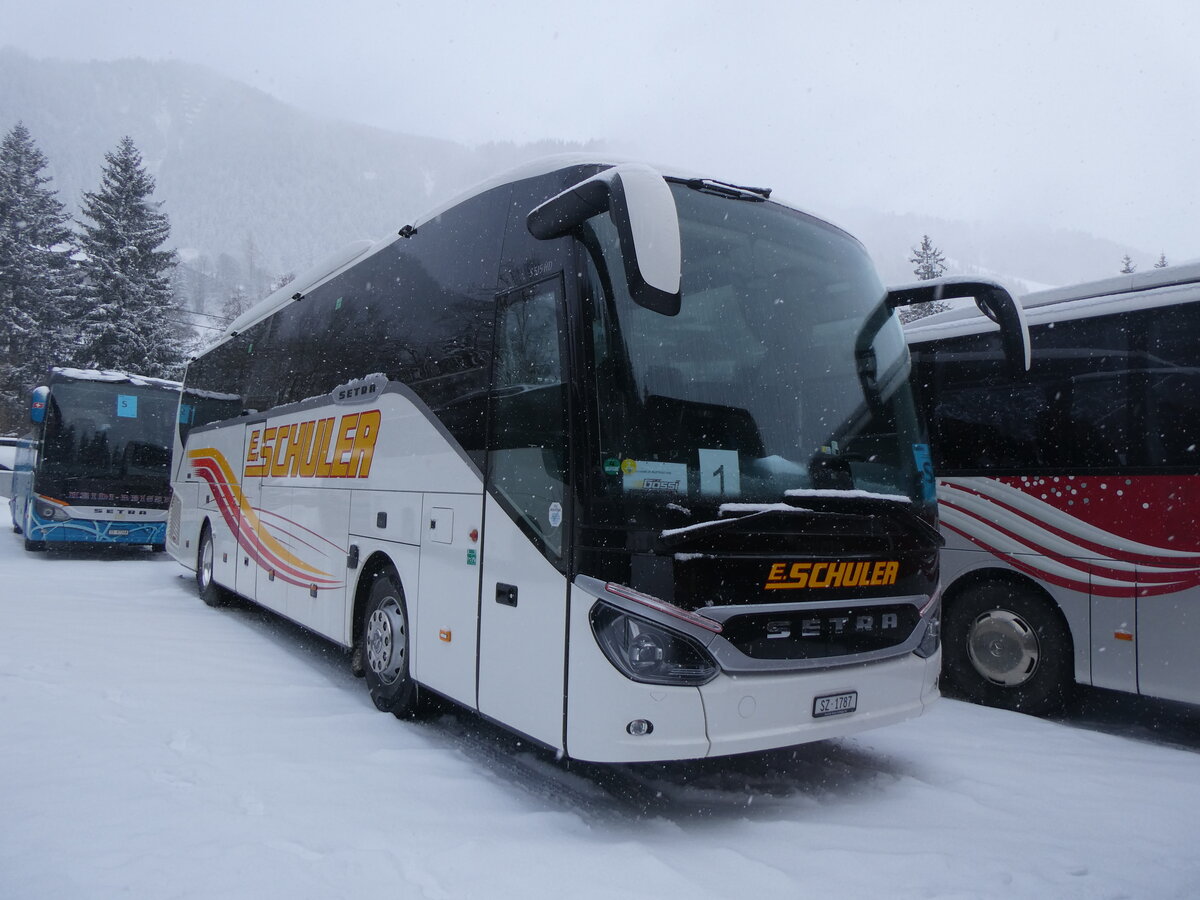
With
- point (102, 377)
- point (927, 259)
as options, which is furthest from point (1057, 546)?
point (927, 259)

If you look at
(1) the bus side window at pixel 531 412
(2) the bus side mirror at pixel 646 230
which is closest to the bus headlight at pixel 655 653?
(1) the bus side window at pixel 531 412

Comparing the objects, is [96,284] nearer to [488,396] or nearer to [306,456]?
[306,456]

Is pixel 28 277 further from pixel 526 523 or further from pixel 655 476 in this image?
pixel 655 476

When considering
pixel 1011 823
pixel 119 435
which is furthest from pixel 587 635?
pixel 119 435

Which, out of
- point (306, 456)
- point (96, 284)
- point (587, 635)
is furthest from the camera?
point (96, 284)

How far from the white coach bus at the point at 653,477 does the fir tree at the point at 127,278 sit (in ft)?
113

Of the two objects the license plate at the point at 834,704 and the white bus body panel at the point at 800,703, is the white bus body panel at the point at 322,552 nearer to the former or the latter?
the white bus body panel at the point at 800,703

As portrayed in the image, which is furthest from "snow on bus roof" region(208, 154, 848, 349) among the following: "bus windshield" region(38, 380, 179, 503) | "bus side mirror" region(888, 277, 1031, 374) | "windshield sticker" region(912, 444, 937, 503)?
"bus windshield" region(38, 380, 179, 503)

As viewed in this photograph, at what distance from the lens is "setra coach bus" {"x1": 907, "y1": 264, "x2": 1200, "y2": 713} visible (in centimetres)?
559

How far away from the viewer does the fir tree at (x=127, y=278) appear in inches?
1351

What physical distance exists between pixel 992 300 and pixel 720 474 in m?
2.50

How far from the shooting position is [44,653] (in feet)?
21.9

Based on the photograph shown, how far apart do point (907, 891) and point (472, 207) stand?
4432mm

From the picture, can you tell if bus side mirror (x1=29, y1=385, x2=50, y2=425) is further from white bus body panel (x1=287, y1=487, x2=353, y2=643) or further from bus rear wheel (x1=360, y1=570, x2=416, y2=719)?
bus rear wheel (x1=360, y1=570, x2=416, y2=719)
